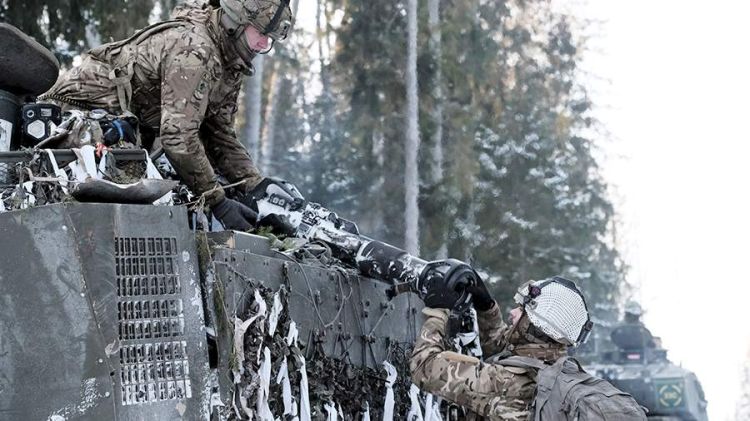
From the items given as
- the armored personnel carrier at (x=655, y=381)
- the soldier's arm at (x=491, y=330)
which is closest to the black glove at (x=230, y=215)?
the soldier's arm at (x=491, y=330)

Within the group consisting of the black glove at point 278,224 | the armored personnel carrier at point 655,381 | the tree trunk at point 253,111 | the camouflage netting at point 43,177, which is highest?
the tree trunk at point 253,111

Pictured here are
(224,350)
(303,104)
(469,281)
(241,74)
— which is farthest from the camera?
(303,104)

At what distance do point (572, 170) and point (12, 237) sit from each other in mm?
27825

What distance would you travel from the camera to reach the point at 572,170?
31.3 m

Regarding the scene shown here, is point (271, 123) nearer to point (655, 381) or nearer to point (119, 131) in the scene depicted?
point (655, 381)

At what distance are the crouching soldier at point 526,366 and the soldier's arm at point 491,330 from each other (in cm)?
81

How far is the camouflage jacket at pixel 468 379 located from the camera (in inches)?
190

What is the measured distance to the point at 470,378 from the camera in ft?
16.2

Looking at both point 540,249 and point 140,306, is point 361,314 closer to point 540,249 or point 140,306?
point 140,306

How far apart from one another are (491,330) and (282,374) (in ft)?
5.32

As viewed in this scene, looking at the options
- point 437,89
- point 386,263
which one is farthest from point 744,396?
point 386,263

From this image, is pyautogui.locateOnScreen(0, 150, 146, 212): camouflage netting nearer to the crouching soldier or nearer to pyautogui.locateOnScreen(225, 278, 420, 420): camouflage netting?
pyautogui.locateOnScreen(225, 278, 420, 420): camouflage netting

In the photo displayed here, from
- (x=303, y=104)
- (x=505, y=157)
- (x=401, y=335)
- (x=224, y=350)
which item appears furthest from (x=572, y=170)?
(x=224, y=350)

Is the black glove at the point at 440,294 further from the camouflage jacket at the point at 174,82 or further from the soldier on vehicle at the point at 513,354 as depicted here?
the camouflage jacket at the point at 174,82
